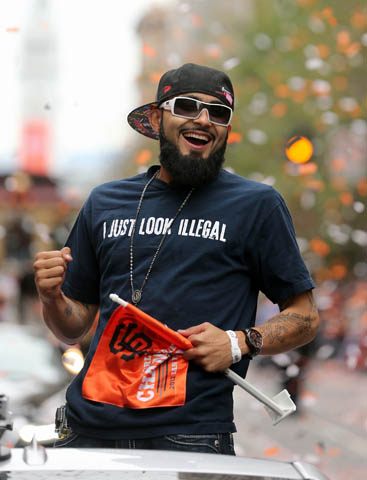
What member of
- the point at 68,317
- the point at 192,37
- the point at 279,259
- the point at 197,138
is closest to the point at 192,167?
the point at 197,138

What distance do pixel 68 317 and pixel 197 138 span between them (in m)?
0.75

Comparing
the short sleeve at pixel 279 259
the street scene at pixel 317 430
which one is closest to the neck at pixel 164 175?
Result: the short sleeve at pixel 279 259

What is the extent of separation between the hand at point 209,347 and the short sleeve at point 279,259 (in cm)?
27

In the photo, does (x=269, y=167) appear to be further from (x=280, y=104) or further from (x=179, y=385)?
(x=179, y=385)

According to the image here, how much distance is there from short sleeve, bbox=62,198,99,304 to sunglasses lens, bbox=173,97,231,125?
1.66ft

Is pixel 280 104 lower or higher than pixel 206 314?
lower

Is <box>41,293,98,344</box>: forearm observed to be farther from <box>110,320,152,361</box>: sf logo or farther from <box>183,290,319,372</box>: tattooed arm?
<box>183,290,319,372</box>: tattooed arm

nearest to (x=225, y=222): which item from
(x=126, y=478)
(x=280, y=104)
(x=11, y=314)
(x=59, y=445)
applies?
(x=59, y=445)

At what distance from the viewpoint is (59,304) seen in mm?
2990

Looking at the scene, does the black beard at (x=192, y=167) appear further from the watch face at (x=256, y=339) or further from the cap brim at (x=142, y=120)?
the watch face at (x=256, y=339)

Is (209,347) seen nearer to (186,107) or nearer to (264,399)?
(264,399)

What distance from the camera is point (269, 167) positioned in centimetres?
2280

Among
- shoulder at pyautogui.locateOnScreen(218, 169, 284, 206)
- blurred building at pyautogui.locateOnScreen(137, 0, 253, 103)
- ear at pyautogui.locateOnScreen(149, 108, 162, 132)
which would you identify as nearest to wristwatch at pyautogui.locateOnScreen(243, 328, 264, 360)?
shoulder at pyautogui.locateOnScreen(218, 169, 284, 206)

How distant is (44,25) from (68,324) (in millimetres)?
4831
